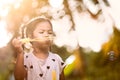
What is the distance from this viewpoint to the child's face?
6.76ft

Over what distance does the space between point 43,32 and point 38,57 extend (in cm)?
12

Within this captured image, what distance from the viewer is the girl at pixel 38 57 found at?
203 cm

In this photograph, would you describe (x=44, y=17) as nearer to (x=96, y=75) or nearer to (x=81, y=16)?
(x=81, y=16)

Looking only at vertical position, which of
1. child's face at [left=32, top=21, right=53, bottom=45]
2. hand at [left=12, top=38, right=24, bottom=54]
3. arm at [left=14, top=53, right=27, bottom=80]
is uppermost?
child's face at [left=32, top=21, right=53, bottom=45]

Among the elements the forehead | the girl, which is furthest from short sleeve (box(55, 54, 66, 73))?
the forehead

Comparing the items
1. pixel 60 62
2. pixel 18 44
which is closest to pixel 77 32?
pixel 60 62

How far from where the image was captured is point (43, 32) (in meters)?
2.07

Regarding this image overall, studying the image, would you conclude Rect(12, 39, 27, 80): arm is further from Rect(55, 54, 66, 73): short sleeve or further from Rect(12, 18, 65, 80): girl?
Rect(55, 54, 66, 73): short sleeve

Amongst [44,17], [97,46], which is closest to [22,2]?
[44,17]

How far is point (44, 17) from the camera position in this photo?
2096 mm

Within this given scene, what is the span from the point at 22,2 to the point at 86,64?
1.47 ft

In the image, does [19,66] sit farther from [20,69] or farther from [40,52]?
[40,52]

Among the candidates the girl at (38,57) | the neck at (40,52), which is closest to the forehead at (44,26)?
the girl at (38,57)

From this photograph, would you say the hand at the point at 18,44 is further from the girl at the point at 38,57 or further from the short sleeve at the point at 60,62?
the short sleeve at the point at 60,62
